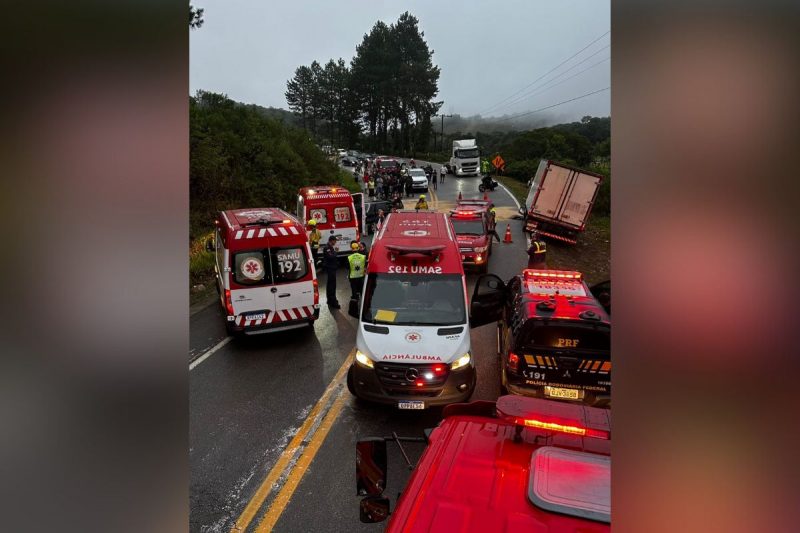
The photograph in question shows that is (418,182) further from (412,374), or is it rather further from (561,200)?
(412,374)

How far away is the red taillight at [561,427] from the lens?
3439 mm

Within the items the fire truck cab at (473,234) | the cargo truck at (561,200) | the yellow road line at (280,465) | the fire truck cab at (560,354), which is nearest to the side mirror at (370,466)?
the yellow road line at (280,465)

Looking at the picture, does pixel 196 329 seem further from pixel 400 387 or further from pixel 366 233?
pixel 366 233

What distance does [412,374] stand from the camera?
26.2 ft

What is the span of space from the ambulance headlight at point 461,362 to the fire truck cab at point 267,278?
455cm

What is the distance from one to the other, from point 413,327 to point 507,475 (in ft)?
17.9

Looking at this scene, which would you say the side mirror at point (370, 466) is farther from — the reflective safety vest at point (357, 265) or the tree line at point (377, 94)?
the tree line at point (377, 94)

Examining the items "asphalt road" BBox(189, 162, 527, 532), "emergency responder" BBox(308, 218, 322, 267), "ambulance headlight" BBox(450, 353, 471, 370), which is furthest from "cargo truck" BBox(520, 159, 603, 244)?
"ambulance headlight" BBox(450, 353, 471, 370)

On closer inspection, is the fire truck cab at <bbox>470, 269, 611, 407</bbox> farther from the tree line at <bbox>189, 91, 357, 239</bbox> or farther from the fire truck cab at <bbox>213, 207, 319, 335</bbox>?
the tree line at <bbox>189, 91, 357, 239</bbox>

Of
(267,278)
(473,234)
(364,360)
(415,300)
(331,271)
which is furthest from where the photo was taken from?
(473,234)

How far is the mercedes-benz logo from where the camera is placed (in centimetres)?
797

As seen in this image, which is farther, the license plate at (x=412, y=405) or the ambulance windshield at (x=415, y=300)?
→ the ambulance windshield at (x=415, y=300)

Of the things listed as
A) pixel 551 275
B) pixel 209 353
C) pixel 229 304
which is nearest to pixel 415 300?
pixel 551 275
